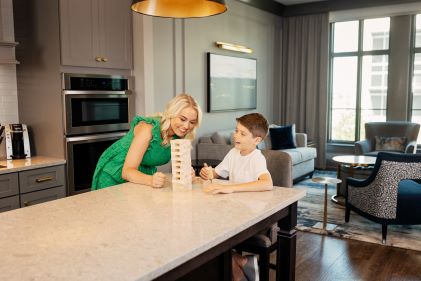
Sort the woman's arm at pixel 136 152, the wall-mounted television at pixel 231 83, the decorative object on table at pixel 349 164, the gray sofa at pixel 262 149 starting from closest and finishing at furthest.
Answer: the woman's arm at pixel 136 152 → the decorative object on table at pixel 349 164 → the gray sofa at pixel 262 149 → the wall-mounted television at pixel 231 83

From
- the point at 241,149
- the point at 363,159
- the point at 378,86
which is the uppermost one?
the point at 378,86

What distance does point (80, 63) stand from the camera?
11.5 feet

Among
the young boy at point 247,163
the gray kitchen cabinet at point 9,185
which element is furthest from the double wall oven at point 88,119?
the young boy at point 247,163

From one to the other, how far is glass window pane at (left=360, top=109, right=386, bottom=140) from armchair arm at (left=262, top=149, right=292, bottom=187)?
5600 millimetres

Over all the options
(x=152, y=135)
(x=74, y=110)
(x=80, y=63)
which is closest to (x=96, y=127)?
(x=74, y=110)

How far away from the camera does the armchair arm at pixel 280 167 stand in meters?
2.62

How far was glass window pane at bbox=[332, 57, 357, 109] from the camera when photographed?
7820 millimetres

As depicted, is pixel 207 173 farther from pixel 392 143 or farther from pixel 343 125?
pixel 343 125

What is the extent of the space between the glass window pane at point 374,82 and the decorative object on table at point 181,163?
256 inches

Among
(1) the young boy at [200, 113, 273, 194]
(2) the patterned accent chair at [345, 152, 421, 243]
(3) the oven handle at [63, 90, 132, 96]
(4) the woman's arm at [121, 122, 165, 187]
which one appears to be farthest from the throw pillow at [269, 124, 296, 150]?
(4) the woman's arm at [121, 122, 165, 187]

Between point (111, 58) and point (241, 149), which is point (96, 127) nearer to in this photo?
point (111, 58)

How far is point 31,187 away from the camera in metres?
3.21

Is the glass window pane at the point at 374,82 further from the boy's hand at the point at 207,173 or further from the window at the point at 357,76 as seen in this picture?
the boy's hand at the point at 207,173

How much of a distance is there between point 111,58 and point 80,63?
0.39m
